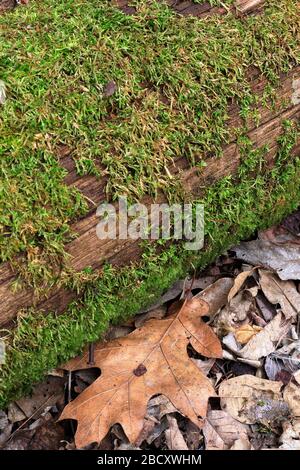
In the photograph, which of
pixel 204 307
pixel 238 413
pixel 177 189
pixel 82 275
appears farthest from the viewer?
pixel 204 307

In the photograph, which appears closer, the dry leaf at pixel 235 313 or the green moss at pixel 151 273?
the green moss at pixel 151 273

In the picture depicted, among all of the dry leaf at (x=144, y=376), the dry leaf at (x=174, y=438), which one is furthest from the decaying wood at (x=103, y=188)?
the dry leaf at (x=174, y=438)

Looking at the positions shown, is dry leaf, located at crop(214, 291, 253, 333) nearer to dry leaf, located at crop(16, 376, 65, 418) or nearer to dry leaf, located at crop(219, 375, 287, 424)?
dry leaf, located at crop(219, 375, 287, 424)

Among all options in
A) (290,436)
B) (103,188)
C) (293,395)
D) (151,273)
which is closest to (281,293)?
(293,395)

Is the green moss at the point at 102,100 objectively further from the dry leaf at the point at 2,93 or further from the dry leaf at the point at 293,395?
the dry leaf at the point at 293,395

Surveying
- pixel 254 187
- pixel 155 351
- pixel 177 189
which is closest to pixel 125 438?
pixel 155 351
